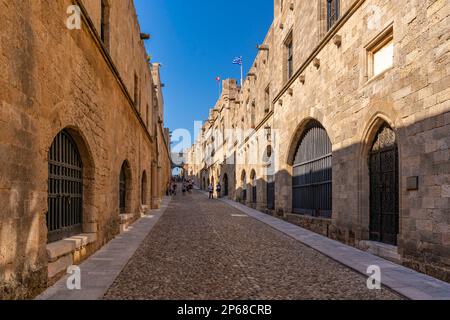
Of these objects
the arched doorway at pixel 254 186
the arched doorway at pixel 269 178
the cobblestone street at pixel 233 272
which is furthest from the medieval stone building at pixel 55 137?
the arched doorway at pixel 254 186

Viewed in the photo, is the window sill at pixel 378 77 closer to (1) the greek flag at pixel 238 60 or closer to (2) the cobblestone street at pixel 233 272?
(2) the cobblestone street at pixel 233 272

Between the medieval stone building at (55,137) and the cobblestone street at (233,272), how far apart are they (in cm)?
113

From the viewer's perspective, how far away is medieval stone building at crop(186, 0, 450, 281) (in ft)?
18.7

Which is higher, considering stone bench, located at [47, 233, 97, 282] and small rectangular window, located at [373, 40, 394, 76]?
small rectangular window, located at [373, 40, 394, 76]

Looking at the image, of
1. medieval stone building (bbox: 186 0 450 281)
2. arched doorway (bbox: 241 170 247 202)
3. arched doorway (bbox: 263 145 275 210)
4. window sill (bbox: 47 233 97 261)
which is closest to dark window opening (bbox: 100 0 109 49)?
window sill (bbox: 47 233 97 261)

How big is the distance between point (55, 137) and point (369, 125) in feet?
20.9

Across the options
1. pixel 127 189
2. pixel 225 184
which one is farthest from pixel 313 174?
pixel 225 184

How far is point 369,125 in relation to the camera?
789cm

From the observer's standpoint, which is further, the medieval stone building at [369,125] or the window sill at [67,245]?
the medieval stone building at [369,125]

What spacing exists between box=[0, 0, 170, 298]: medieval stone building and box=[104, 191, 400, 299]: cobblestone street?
1.13m

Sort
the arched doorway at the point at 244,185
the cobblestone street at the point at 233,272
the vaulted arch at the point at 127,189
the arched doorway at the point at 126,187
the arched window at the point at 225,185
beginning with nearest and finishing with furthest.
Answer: the cobblestone street at the point at 233,272, the arched doorway at the point at 126,187, the vaulted arch at the point at 127,189, the arched doorway at the point at 244,185, the arched window at the point at 225,185

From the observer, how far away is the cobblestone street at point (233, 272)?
15.7 ft

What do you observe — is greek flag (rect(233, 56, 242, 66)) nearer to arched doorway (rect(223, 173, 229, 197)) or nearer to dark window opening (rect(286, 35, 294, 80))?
arched doorway (rect(223, 173, 229, 197))

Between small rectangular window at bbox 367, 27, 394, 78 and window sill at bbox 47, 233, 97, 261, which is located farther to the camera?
small rectangular window at bbox 367, 27, 394, 78
